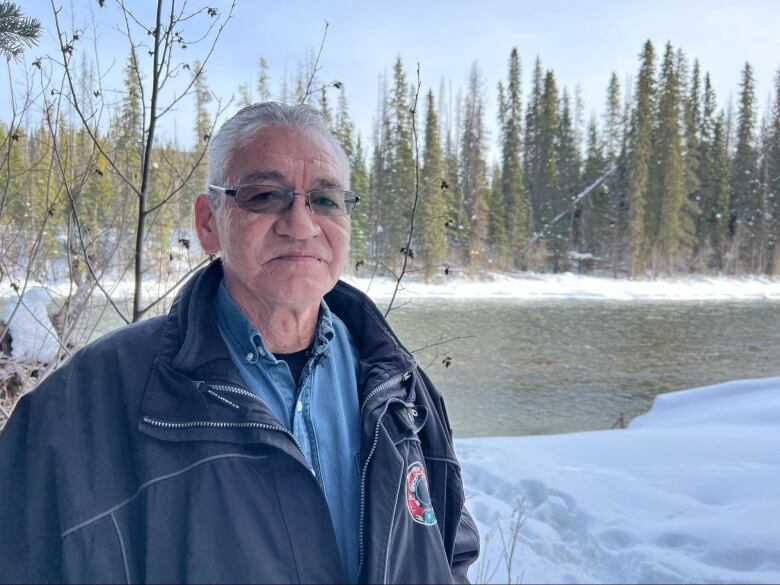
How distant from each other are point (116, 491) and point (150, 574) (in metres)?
0.16

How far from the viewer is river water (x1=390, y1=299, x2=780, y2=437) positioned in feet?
30.1

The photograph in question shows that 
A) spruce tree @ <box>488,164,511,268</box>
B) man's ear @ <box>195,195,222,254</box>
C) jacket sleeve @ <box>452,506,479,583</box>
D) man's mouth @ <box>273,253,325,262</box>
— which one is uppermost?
spruce tree @ <box>488,164,511,268</box>

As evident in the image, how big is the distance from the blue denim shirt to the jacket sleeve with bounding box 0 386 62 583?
1.28ft

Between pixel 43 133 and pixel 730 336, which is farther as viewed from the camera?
pixel 730 336

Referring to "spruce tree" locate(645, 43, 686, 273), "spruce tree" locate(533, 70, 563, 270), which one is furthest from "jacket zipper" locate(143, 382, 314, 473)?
"spruce tree" locate(533, 70, 563, 270)

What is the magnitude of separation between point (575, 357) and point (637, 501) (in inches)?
351

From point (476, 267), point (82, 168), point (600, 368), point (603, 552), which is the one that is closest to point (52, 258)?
point (82, 168)

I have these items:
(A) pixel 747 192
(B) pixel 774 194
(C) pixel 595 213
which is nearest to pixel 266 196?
(B) pixel 774 194

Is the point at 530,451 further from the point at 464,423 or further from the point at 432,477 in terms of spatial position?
the point at 432,477

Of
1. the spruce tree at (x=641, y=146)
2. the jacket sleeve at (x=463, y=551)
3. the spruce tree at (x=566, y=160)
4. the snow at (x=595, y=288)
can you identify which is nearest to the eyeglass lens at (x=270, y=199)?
the jacket sleeve at (x=463, y=551)

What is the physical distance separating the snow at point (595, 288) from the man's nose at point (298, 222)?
1432cm

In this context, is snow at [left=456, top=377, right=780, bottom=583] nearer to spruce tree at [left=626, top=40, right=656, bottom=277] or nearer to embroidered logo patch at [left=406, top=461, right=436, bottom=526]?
embroidered logo patch at [left=406, top=461, right=436, bottom=526]

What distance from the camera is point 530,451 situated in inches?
237

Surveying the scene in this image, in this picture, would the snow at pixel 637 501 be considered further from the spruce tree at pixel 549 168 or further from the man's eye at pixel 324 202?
the spruce tree at pixel 549 168
